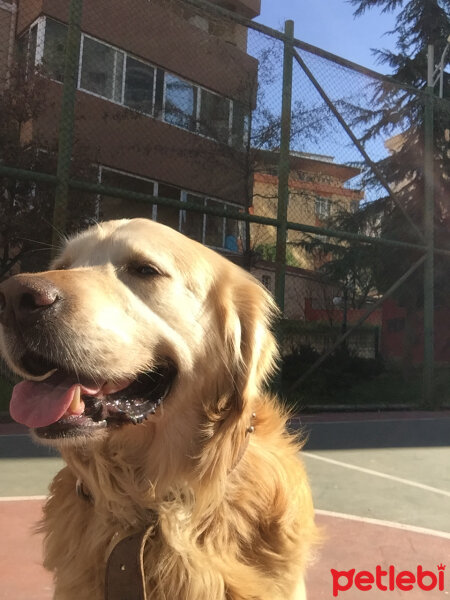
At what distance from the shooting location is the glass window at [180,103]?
10227 mm

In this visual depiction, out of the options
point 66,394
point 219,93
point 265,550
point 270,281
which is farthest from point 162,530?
point 219,93

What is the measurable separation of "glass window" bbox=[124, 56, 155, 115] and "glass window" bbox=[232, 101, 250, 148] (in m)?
3.10

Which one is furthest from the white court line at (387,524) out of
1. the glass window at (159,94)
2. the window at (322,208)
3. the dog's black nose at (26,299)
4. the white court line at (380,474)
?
the glass window at (159,94)

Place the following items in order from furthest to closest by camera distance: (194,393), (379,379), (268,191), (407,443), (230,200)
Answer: (379,379), (230,200), (268,191), (407,443), (194,393)

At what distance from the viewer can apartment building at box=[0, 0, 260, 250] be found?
8.79m

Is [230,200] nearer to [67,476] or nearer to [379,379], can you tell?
[379,379]

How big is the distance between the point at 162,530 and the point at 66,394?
569 mm

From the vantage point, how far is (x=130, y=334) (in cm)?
191

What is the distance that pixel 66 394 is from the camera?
71.9 inches

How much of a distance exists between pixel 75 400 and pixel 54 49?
943 cm

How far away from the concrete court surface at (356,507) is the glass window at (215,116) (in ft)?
17.2

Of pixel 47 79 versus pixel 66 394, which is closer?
pixel 66 394

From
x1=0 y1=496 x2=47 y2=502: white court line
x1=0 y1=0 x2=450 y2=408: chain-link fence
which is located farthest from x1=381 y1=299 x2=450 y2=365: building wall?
x1=0 y1=496 x2=47 y2=502: white court line

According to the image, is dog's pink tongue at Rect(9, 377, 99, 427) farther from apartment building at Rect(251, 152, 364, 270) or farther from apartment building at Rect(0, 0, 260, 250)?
apartment building at Rect(0, 0, 260, 250)
